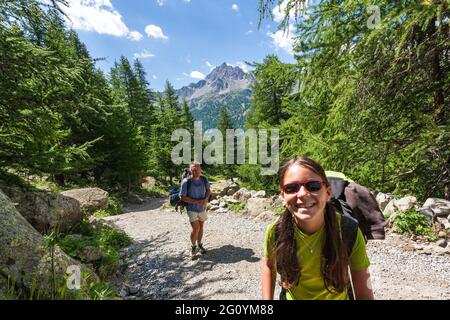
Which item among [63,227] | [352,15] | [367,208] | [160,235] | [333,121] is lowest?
[160,235]

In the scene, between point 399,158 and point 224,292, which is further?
point 399,158

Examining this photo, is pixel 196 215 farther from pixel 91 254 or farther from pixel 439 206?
pixel 439 206

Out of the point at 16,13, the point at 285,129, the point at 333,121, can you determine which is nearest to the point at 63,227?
the point at 16,13

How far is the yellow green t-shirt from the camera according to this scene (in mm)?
2189

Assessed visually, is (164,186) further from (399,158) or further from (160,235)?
(399,158)

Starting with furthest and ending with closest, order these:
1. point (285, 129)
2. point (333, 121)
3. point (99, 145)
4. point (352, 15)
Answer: point (99, 145)
point (285, 129)
point (333, 121)
point (352, 15)

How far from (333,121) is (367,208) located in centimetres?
490

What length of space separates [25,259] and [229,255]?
513 cm

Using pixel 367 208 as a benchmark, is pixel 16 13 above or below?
above

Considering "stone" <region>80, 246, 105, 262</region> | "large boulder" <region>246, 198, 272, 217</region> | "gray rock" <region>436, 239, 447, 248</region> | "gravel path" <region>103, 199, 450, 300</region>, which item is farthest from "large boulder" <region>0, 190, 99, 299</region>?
"large boulder" <region>246, 198, 272, 217</region>

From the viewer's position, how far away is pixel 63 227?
9.16 metres

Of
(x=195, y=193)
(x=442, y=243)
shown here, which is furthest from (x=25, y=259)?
(x=442, y=243)

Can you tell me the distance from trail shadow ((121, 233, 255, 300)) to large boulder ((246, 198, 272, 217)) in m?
3.88
